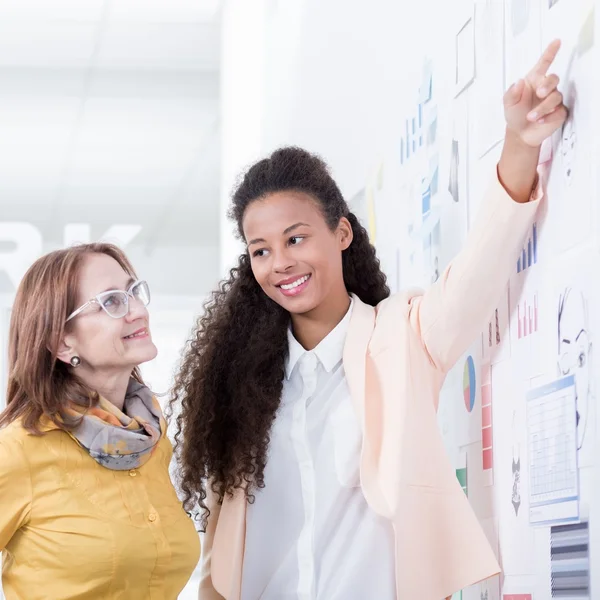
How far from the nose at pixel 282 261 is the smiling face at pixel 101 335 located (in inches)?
10.3

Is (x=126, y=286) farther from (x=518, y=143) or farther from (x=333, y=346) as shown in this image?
(x=518, y=143)

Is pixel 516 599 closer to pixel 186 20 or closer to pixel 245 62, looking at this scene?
pixel 245 62

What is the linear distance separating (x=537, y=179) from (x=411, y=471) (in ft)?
1.65

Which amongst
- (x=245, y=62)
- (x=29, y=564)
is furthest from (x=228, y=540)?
(x=245, y=62)

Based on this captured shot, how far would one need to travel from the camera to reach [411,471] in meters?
1.70

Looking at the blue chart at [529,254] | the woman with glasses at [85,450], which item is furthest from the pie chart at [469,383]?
the woman with glasses at [85,450]

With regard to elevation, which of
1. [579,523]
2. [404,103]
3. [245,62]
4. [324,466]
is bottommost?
[579,523]

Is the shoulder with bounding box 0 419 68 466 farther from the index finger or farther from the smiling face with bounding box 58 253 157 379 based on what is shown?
the index finger

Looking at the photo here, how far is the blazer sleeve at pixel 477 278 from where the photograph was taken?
5.28 feet

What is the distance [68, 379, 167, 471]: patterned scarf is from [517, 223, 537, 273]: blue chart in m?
0.70

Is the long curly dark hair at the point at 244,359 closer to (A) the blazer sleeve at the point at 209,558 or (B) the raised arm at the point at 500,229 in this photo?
(A) the blazer sleeve at the point at 209,558

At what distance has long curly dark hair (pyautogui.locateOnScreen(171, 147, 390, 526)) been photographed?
1884 mm

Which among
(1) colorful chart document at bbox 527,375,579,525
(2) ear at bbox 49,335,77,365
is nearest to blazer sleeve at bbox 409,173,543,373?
(1) colorful chart document at bbox 527,375,579,525

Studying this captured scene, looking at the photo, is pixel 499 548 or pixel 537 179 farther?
pixel 499 548
